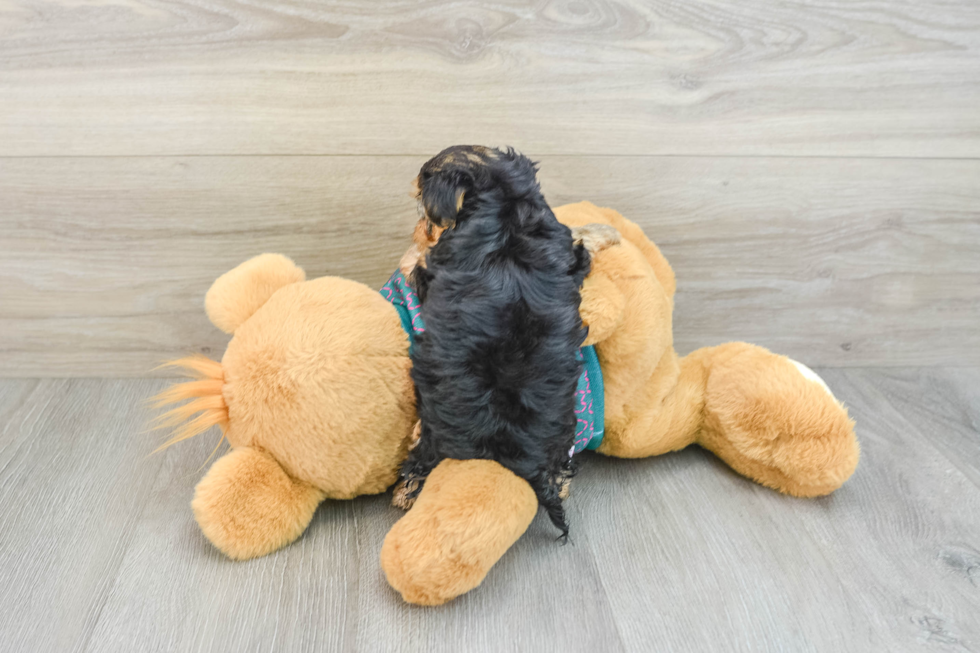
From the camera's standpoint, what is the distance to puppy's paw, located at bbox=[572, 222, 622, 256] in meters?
0.65

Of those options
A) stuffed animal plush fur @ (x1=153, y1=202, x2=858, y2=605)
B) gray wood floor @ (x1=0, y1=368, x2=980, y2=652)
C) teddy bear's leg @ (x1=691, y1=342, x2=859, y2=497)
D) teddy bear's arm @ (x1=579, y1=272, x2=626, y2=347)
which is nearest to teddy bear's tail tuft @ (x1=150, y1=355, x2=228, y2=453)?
stuffed animal plush fur @ (x1=153, y1=202, x2=858, y2=605)

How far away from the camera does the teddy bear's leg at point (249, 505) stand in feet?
1.95

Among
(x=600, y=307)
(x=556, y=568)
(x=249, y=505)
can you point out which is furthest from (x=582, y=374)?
(x=249, y=505)

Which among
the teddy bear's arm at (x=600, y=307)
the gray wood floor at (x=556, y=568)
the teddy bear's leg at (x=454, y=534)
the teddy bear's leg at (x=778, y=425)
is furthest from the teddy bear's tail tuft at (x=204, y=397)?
the teddy bear's leg at (x=778, y=425)

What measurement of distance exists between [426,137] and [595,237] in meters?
0.29

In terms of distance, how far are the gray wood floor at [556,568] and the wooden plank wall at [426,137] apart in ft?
0.84

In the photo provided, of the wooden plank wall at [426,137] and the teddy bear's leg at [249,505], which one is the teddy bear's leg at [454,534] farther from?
the wooden plank wall at [426,137]

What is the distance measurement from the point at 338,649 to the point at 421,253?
357 mm

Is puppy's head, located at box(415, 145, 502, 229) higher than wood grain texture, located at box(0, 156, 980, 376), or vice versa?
puppy's head, located at box(415, 145, 502, 229)

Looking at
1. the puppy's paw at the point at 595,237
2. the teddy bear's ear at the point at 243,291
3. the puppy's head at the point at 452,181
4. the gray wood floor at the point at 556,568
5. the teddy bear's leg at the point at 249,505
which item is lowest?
the gray wood floor at the point at 556,568

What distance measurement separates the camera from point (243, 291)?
2.22ft

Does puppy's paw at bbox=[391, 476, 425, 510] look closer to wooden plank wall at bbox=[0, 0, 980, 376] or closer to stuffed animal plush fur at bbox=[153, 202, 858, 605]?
stuffed animal plush fur at bbox=[153, 202, 858, 605]

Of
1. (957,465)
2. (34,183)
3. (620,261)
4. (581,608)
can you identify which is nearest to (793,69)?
(620,261)

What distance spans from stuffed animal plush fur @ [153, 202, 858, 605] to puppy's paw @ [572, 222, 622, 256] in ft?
0.04
